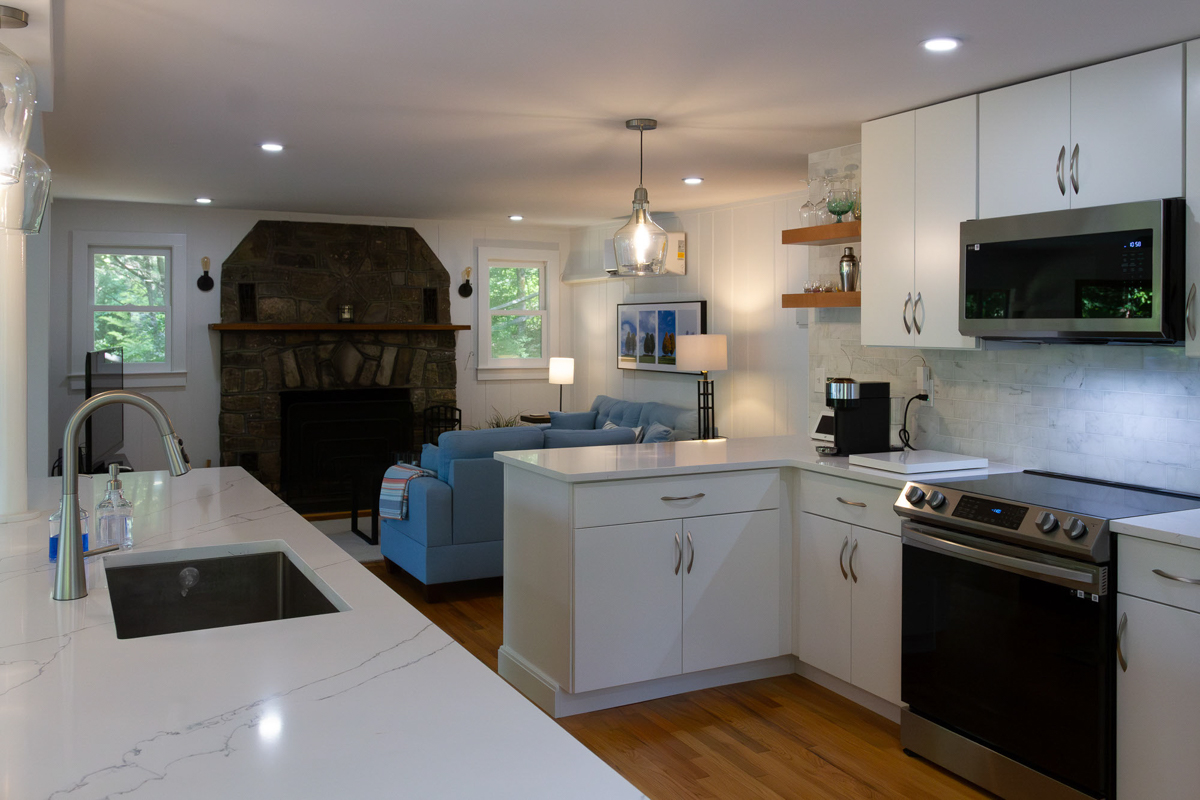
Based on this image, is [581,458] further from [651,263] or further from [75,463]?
[75,463]


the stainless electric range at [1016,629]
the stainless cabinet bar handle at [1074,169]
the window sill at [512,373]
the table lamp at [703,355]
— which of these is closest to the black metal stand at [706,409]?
the table lamp at [703,355]

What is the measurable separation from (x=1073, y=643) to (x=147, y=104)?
3.97m

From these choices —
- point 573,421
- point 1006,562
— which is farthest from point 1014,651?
point 573,421

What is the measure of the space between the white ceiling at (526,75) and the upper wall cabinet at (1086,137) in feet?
0.27

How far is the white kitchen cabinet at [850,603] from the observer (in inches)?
128

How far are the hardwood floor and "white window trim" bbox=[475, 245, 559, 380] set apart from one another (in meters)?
5.14

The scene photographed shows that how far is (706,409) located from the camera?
21.2 feet

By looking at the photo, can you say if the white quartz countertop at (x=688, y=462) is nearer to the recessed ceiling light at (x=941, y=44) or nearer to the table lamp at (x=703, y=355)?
the recessed ceiling light at (x=941, y=44)

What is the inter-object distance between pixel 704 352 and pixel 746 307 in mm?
452

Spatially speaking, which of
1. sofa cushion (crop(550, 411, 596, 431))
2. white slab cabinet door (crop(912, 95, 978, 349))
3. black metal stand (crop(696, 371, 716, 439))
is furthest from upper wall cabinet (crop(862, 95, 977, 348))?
sofa cushion (crop(550, 411, 596, 431))

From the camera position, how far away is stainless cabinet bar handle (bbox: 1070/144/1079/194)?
302cm

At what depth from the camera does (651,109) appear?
3748 millimetres

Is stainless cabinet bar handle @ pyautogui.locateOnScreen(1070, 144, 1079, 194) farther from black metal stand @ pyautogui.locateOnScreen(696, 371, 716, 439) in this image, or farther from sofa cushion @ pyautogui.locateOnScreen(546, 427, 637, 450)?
black metal stand @ pyautogui.locateOnScreen(696, 371, 716, 439)

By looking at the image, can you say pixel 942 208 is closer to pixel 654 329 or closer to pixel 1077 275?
pixel 1077 275
